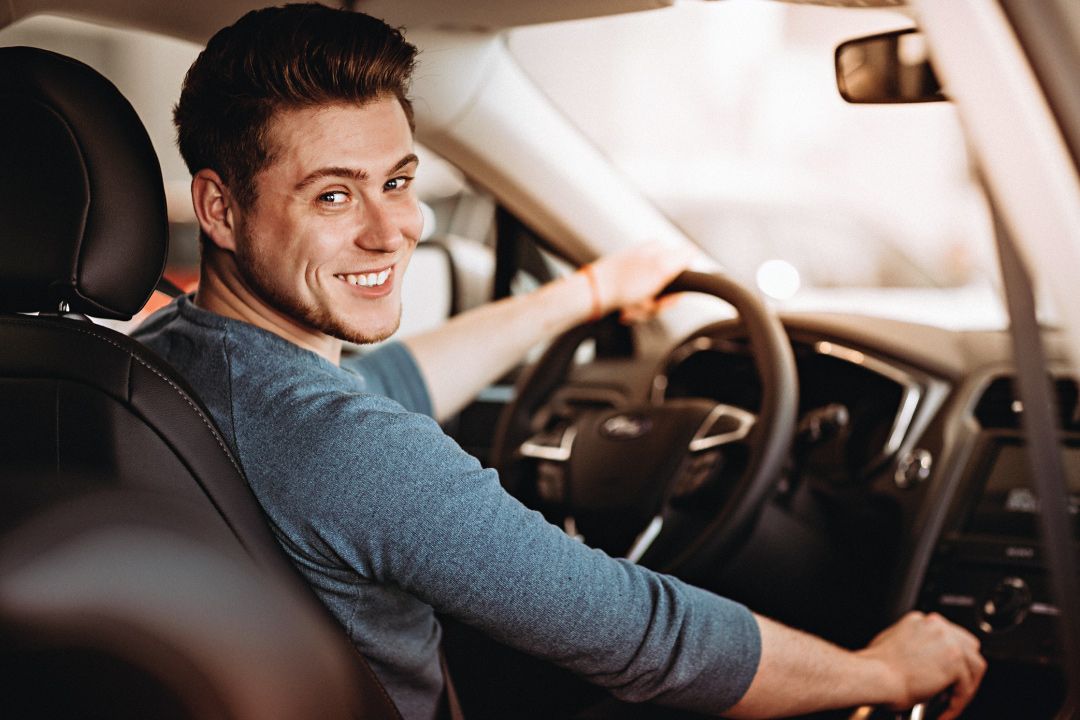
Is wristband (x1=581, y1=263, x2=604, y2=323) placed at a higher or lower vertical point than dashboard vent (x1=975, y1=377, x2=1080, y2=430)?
higher

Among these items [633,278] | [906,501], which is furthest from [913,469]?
[633,278]

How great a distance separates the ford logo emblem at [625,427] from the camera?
211 cm

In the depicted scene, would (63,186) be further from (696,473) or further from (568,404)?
(568,404)

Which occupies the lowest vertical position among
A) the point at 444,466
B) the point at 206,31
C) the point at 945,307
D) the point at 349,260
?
the point at 945,307

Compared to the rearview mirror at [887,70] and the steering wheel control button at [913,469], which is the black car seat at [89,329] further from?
the steering wheel control button at [913,469]

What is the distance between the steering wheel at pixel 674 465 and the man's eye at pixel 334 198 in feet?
2.55

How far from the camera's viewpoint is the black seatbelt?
3.99 feet

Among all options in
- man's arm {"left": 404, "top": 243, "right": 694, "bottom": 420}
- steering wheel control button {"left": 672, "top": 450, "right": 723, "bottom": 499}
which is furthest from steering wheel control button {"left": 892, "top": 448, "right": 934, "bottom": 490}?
man's arm {"left": 404, "top": 243, "right": 694, "bottom": 420}

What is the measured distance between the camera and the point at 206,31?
1589 millimetres

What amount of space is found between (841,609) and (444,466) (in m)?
1.10

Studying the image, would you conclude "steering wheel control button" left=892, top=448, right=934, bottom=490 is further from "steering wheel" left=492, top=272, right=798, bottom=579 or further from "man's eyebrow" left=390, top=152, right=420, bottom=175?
"man's eyebrow" left=390, top=152, right=420, bottom=175

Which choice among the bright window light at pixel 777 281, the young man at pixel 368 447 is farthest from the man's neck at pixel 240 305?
the bright window light at pixel 777 281

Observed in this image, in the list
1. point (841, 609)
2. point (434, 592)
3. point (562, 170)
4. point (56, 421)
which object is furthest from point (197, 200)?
point (841, 609)

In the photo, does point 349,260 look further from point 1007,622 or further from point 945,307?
point 945,307
